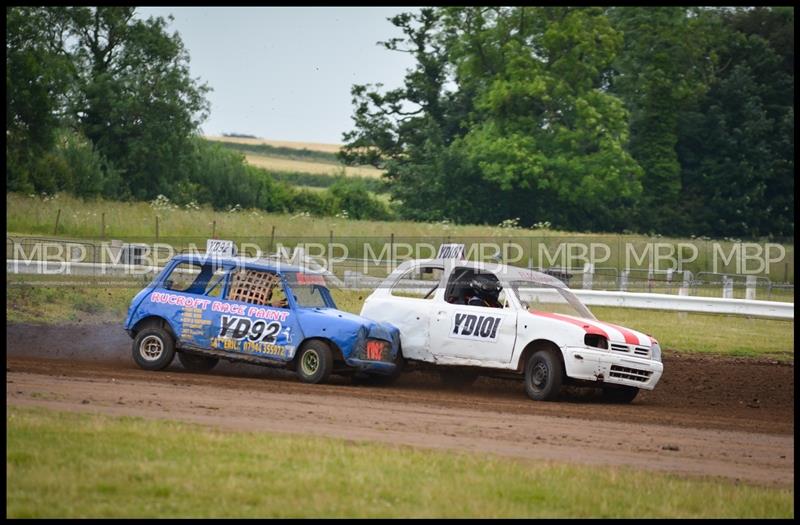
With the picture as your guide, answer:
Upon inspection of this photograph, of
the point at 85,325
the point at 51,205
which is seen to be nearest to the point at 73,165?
the point at 51,205

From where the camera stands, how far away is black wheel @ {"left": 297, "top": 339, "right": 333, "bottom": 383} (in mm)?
15766

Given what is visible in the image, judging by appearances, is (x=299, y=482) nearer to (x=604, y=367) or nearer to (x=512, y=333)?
(x=604, y=367)

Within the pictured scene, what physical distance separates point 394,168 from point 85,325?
43816 mm

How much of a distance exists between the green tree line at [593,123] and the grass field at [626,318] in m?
30.1

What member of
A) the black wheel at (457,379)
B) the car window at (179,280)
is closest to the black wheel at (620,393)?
the black wheel at (457,379)

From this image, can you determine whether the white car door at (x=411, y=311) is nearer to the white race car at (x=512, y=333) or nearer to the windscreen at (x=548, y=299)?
the white race car at (x=512, y=333)

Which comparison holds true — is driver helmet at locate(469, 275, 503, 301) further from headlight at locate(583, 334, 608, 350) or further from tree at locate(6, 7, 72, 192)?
tree at locate(6, 7, 72, 192)

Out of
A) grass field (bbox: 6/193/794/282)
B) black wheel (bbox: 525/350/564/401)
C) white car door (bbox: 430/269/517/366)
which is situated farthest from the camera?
grass field (bbox: 6/193/794/282)

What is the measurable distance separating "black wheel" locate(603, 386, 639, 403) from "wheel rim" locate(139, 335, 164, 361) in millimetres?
5684

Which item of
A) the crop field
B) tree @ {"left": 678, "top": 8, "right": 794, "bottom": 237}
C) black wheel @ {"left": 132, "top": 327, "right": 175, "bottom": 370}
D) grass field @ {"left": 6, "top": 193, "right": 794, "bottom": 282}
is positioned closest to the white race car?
black wheel @ {"left": 132, "top": 327, "right": 175, "bottom": 370}

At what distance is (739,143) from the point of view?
209 ft

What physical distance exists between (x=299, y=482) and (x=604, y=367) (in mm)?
7094

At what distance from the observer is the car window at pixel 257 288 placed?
16.5m

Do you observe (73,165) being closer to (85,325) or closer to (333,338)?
(85,325)
